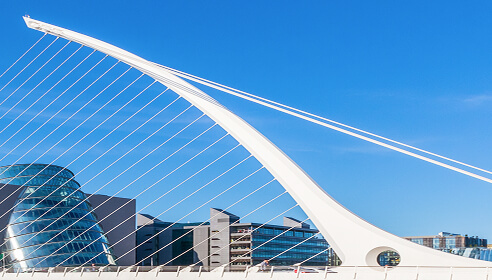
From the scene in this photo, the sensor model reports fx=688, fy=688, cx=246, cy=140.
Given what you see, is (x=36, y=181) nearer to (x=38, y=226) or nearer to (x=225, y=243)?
(x=38, y=226)

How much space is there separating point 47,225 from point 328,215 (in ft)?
148

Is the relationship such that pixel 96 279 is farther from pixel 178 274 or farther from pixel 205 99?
pixel 205 99

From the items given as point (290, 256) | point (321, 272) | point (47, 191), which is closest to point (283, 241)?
point (290, 256)

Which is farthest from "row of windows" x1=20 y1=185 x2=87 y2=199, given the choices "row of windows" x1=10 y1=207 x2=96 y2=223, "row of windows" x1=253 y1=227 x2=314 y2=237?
"row of windows" x1=253 y1=227 x2=314 y2=237

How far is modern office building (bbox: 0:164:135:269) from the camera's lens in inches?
2227

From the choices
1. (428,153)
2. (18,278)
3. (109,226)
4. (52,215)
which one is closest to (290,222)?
(109,226)

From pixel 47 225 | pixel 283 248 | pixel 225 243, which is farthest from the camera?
pixel 225 243

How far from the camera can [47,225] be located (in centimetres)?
6019

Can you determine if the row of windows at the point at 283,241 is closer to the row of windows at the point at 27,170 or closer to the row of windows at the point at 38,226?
the row of windows at the point at 27,170

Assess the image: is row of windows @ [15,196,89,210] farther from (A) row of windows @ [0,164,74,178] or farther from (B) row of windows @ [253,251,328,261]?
(B) row of windows @ [253,251,328,261]

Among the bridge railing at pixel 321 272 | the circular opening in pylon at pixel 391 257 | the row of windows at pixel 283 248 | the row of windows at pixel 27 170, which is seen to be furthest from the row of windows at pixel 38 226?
the row of windows at pixel 283 248

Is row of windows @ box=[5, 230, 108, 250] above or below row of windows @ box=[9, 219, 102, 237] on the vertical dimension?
below

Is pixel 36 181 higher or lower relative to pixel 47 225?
higher

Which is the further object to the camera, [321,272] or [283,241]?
[283,241]
